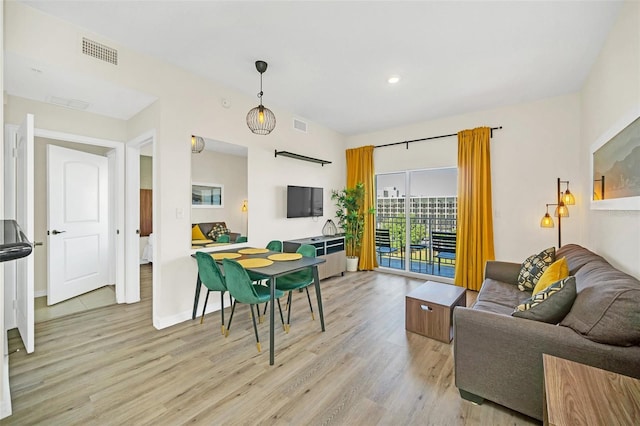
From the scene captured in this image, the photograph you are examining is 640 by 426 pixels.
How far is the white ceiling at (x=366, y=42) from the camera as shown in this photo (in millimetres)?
2195

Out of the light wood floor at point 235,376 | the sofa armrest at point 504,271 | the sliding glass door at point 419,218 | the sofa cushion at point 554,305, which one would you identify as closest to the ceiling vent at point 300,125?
the sliding glass door at point 419,218

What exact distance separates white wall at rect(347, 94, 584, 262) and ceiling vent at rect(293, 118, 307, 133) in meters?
2.54

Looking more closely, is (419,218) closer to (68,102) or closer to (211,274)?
(211,274)

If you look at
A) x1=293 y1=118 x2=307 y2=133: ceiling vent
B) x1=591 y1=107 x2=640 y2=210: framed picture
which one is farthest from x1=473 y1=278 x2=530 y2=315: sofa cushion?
x1=293 y1=118 x2=307 y2=133: ceiling vent

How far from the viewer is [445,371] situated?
2.19 m

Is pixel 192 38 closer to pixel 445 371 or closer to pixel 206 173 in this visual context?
pixel 206 173

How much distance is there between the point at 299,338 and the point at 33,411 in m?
1.91

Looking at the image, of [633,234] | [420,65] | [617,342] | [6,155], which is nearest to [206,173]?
[6,155]

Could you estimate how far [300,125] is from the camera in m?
4.78

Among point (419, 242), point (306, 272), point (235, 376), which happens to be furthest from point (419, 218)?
point (235, 376)

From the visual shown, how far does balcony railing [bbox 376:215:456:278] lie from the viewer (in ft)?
17.0

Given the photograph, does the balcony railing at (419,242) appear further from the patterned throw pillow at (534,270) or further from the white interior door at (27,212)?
the white interior door at (27,212)

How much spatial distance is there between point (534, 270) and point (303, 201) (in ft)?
10.9

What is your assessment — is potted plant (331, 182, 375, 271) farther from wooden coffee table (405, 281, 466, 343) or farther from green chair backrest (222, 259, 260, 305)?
green chair backrest (222, 259, 260, 305)
